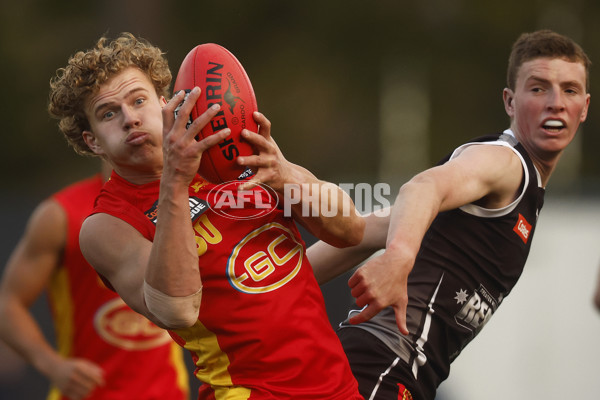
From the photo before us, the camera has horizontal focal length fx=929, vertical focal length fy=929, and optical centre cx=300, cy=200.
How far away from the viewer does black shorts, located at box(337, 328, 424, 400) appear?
3662mm

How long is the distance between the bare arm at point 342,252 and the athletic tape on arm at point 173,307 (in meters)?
1.14

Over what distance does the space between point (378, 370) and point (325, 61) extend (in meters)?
15.7

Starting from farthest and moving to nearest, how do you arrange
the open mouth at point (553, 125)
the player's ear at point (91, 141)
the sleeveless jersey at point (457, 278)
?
the open mouth at point (553, 125) → the sleeveless jersey at point (457, 278) → the player's ear at point (91, 141)

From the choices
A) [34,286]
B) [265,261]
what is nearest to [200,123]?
[265,261]

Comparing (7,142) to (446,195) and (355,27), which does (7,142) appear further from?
(446,195)

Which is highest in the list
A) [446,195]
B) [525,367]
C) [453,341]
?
[446,195]

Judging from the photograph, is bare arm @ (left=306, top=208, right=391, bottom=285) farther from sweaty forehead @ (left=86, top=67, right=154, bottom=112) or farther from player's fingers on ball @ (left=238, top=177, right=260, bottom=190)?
sweaty forehead @ (left=86, top=67, right=154, bottom=112)

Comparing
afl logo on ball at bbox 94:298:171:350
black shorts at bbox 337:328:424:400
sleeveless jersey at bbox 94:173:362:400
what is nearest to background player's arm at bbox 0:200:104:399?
afl logo on ball at bbox 94:298:171:350

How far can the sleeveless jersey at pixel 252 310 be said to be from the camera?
3133mm

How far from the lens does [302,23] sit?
1964 centimetres

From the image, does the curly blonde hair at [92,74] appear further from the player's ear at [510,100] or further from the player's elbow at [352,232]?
the player's ear at [510,100]

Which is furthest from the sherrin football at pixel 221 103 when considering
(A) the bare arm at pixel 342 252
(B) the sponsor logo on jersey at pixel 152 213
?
→ (A) the bare arm at pixel 342 252

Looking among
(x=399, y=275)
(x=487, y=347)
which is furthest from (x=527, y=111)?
(x=487, y=347)

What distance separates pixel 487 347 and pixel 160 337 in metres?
2.90
